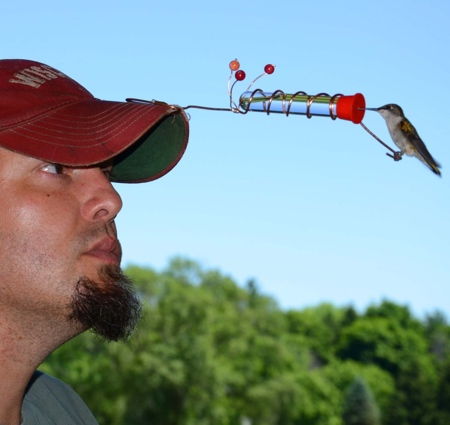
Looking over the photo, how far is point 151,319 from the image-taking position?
160 ft

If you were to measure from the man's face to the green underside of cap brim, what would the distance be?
483mm

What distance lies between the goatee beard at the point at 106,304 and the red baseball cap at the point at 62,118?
12.8 inches

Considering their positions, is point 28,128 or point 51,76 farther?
point 51,76

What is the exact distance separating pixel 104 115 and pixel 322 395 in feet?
258

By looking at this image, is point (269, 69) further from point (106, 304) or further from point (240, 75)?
point (106, 304)

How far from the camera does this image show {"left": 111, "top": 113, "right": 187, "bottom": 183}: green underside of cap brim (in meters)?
2.98

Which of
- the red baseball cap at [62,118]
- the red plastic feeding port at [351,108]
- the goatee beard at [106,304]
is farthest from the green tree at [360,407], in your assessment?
the red plastic feeding port at [351,108]

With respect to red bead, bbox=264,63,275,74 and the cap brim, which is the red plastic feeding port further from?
the cap brim

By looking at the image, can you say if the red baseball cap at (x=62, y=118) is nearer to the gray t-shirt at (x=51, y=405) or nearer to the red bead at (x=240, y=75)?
the red bead at (x=240, y=75)

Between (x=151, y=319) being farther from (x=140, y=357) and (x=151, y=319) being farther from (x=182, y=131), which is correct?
(x=182, y=131)

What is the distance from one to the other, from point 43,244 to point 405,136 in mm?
991

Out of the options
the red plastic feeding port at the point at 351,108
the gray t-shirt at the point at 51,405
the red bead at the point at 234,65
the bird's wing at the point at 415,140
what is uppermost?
the red bead at the point at 234,65

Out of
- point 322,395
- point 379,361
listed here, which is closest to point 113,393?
point 322,395

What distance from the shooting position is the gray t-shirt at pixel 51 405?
2820mm
